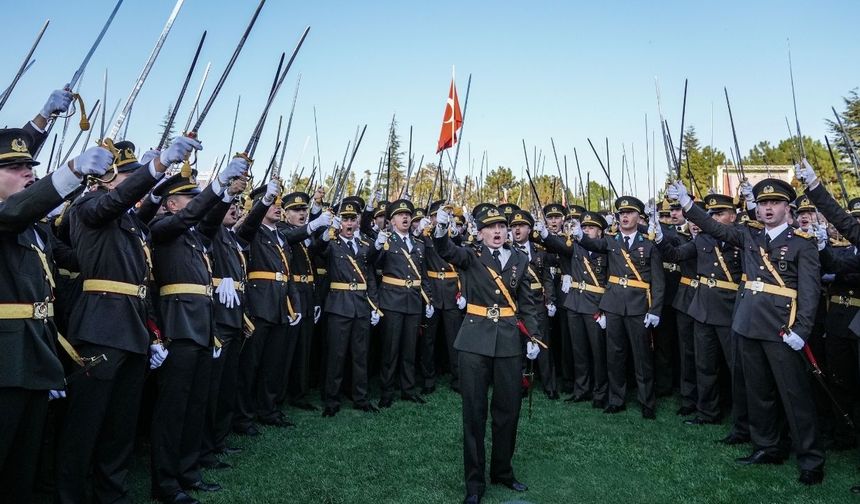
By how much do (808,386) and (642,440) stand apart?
1.82m

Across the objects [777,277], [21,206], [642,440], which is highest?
[21,206]

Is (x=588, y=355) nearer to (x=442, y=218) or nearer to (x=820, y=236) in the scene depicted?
(x=820, y=236)

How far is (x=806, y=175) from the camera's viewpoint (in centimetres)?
545

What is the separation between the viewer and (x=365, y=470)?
18.6 feet

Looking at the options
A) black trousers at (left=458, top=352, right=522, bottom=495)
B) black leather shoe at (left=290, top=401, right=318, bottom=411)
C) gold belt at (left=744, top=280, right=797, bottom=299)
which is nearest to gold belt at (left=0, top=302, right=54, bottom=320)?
black trousers at (left=458, top=352, right=522, bottom=495)

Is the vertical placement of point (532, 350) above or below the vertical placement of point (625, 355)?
above

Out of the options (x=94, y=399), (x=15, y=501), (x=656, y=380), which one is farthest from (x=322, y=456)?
(x=656, y=380)

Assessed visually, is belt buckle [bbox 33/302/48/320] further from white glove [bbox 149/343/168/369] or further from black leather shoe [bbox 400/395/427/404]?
black leather shoe [bbox 400/395/427/404]

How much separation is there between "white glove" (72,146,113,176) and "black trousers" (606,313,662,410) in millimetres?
6803

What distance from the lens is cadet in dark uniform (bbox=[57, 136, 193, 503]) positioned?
4.09m

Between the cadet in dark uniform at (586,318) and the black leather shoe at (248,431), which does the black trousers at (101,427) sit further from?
the cadet in dark uniform at (586,318)

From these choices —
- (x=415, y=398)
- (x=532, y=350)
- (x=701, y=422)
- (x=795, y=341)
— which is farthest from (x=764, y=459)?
(x=415, y=398)

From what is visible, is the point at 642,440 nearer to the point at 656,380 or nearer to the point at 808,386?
the point at 808,386

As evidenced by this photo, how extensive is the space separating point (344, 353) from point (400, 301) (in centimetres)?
109
